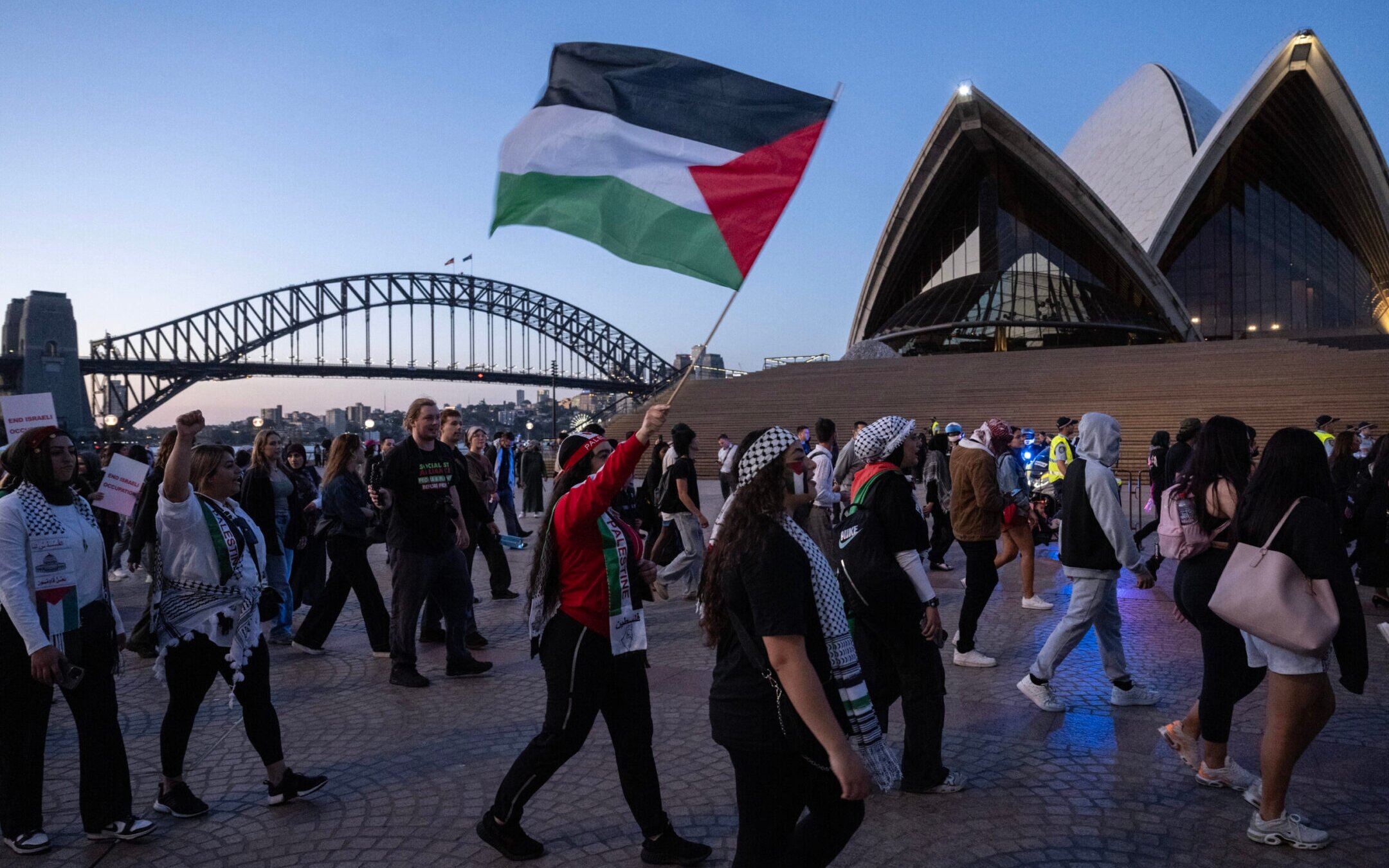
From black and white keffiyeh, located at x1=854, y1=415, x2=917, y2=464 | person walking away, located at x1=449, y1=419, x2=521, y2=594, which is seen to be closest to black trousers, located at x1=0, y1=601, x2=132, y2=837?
person walking away, located at x1=449, y1=419, x2=521, y2=594

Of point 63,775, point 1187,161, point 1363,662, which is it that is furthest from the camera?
point 1187,161

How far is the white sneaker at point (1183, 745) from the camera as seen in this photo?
4016mm

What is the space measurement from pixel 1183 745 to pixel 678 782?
7.34 feet

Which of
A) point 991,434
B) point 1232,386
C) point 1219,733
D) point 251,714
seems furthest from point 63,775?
point 1232,386

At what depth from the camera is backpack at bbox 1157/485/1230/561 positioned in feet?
12.5

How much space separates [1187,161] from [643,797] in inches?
2059

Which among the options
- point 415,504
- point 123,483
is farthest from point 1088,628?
point 123,483

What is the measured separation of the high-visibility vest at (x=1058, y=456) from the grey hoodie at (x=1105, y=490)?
5.43 metres

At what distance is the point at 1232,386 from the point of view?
23281 millimetres

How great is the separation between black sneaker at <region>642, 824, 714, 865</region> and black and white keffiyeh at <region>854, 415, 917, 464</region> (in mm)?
1814

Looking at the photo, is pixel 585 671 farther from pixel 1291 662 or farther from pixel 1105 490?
pixel 1105 490

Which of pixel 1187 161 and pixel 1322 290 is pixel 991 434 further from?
pixel 1322 290

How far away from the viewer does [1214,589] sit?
3691mm

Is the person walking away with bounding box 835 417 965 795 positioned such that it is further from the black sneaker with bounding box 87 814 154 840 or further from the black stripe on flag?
the black sneaker with bounding box 87 814 154 840
